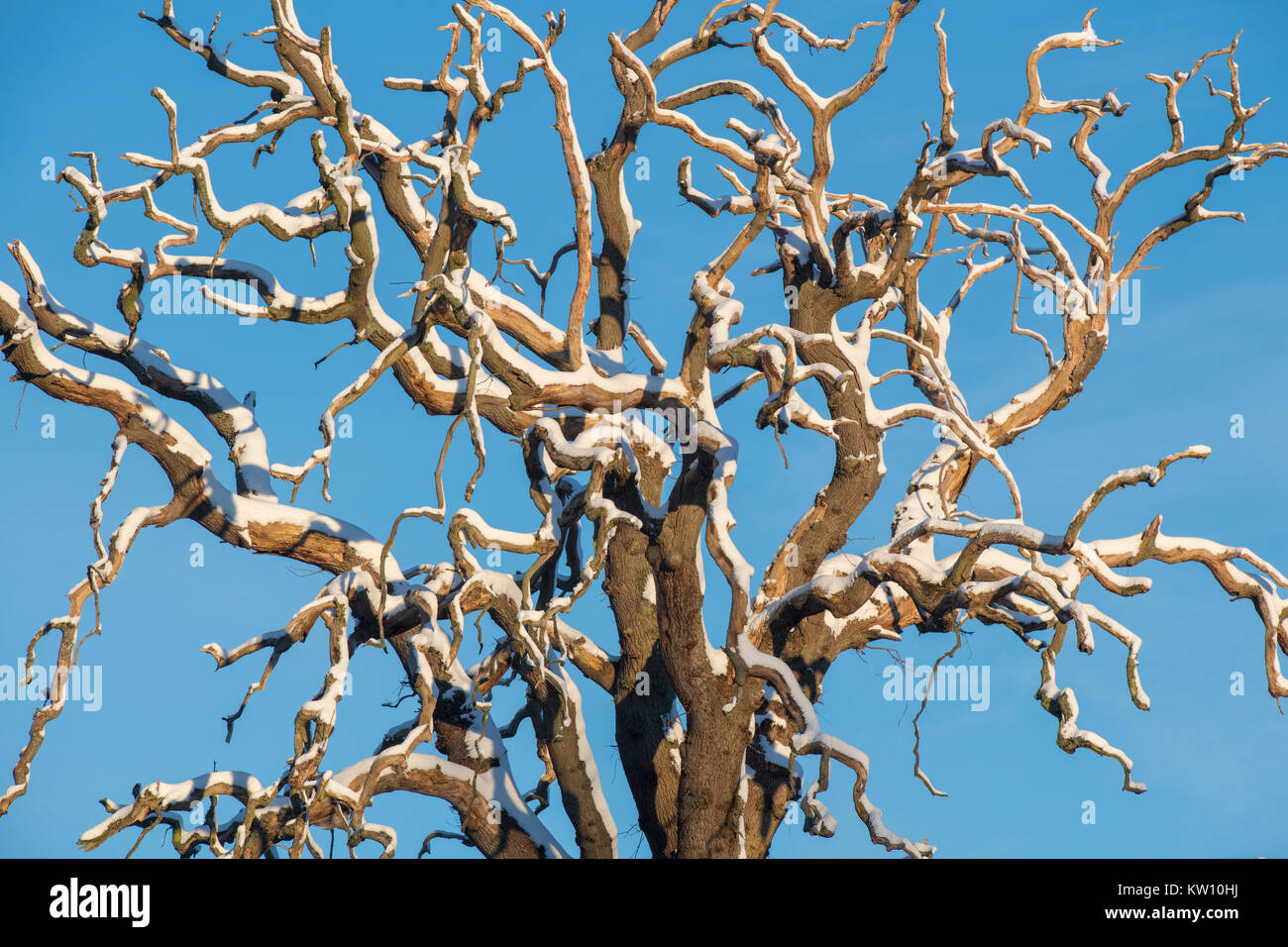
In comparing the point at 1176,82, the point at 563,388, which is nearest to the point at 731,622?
the point at 563,388

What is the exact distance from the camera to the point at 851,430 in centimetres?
1038

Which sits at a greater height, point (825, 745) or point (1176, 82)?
point (1176, 82)

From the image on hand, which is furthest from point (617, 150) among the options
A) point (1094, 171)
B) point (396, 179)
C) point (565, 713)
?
point (565, 713)

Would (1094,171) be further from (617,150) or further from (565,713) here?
(565,713)

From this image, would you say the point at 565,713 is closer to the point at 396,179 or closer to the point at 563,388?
the point at 563,388

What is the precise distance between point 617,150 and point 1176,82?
4.42m

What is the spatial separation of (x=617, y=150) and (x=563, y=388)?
211cm

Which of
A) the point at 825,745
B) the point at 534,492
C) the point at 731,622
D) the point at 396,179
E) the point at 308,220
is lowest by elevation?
the point at 825,745

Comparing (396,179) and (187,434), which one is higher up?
(396,179)

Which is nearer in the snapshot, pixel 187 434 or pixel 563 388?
pixel 187 434
